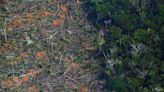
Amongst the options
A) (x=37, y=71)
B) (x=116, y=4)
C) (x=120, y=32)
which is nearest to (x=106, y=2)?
(x=116, y=4)

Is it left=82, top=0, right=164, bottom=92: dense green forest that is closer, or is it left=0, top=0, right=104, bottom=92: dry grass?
left=82, top=0, right=164, bottom=92: dense green forest

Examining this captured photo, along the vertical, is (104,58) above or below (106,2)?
below

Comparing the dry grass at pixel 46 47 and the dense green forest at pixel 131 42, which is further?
the dry grass at pixel 46 47

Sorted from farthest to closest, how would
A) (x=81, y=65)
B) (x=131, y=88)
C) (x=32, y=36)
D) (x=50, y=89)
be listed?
(x=32, y=36), (x=81, y=65), (x=50, y=89), (x=131, y=88)

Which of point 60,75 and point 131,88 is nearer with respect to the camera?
point 131,88

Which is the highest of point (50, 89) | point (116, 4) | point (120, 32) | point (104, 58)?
point (116, 4)

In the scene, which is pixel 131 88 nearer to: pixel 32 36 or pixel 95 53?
pixel 95 53

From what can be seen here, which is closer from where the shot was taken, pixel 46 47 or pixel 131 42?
pixel 131 42

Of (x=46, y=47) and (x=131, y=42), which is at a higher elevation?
(x=131, y=42)
